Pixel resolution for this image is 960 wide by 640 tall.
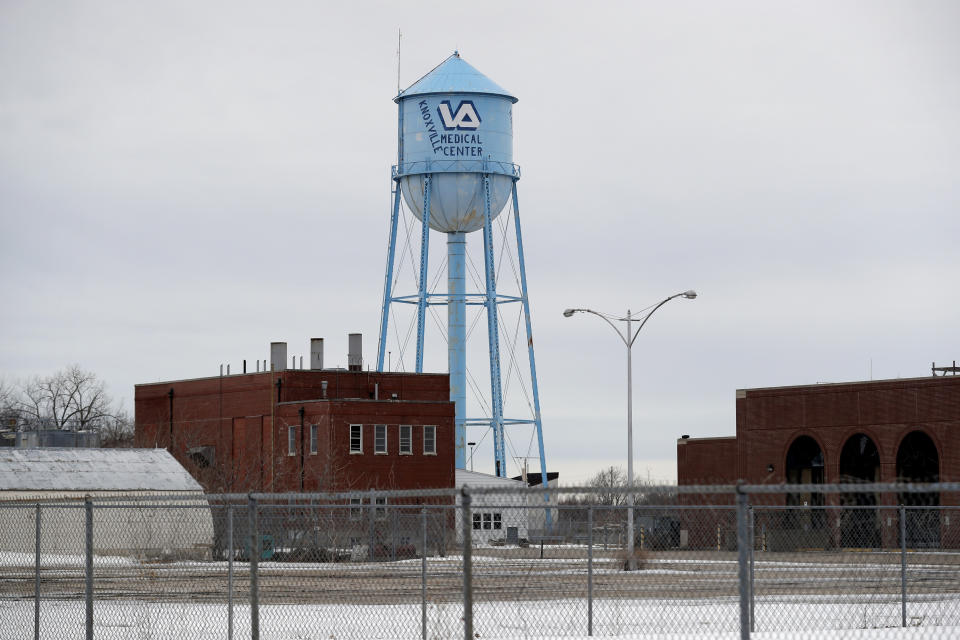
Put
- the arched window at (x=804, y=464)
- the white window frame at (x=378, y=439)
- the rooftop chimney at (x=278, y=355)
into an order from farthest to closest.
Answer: the rooftop chimney at (x=278, y=355), the white window frame at (x=378, y=439), the arched window at (x=804, y=464)

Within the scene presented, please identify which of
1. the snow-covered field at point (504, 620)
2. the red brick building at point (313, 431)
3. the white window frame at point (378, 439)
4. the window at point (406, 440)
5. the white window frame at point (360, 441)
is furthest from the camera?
the window at point (406, 440)

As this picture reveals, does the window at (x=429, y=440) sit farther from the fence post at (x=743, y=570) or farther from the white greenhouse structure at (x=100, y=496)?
the fence post at (x=743, y=570)

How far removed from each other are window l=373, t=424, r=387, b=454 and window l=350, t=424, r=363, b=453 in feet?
2.69

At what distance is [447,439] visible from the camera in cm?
7650

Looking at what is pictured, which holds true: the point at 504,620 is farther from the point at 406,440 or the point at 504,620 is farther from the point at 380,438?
the point at 406,440

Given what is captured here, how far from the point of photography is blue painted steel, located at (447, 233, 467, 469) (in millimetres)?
78375

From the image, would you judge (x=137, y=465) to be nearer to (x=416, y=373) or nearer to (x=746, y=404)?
(x=416, y=373)

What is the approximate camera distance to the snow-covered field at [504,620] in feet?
78.0

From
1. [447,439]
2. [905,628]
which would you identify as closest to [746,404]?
[447,439]

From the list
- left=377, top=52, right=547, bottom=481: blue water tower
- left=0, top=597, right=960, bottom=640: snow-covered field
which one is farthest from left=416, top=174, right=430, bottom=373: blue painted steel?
left=0, top=597, right=960, bottom=640: snow-covered field

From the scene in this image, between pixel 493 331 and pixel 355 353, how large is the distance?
9117 millimetres

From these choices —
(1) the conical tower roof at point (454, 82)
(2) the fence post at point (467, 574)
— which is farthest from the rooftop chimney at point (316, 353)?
(2) the fence post at point (467, 574)

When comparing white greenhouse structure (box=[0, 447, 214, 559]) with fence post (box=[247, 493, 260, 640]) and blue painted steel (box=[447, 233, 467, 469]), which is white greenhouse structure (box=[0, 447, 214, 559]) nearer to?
blue painted steel (box=[447, 233, 467, 469])

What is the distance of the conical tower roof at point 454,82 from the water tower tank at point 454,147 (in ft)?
0.17
